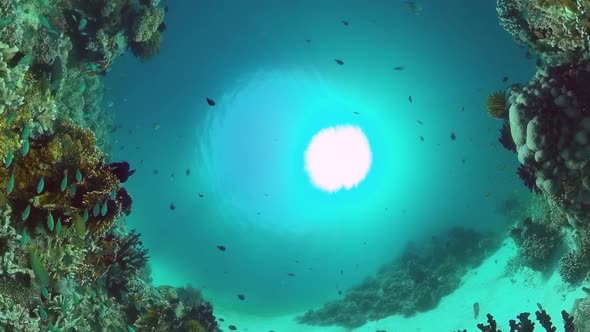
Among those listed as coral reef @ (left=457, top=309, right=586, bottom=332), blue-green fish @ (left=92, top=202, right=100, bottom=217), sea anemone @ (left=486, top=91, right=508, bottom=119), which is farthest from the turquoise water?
coral reef @ (left=457, top=309, right=586, bottom=332)

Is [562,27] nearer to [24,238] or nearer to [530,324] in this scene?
[530,324]

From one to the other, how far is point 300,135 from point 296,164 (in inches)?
144

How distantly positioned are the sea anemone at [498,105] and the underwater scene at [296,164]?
0.04m

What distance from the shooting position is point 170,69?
91.3 feet

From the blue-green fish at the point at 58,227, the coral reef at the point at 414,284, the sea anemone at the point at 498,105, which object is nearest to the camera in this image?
the blue-green fish at the point at 58,227

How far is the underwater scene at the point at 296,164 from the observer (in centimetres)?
650

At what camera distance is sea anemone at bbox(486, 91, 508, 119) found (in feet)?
25.8

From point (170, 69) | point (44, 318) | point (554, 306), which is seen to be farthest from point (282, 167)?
point (44, 318)

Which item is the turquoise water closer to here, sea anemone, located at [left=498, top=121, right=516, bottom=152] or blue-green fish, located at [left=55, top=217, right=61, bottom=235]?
blue-green fish, located at [left=55, top=217, right=61, bottom=235]

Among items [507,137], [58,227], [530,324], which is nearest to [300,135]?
[507,137]

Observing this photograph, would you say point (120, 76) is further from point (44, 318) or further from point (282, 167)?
point (44, 318)

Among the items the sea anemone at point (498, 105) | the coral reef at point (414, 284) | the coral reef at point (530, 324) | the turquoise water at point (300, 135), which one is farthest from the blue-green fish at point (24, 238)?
the coral reef at point (414, 284)

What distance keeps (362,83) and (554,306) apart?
18248 mm

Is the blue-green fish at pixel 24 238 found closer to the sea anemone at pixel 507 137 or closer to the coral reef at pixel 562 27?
the coral reef at pixel 562 27
